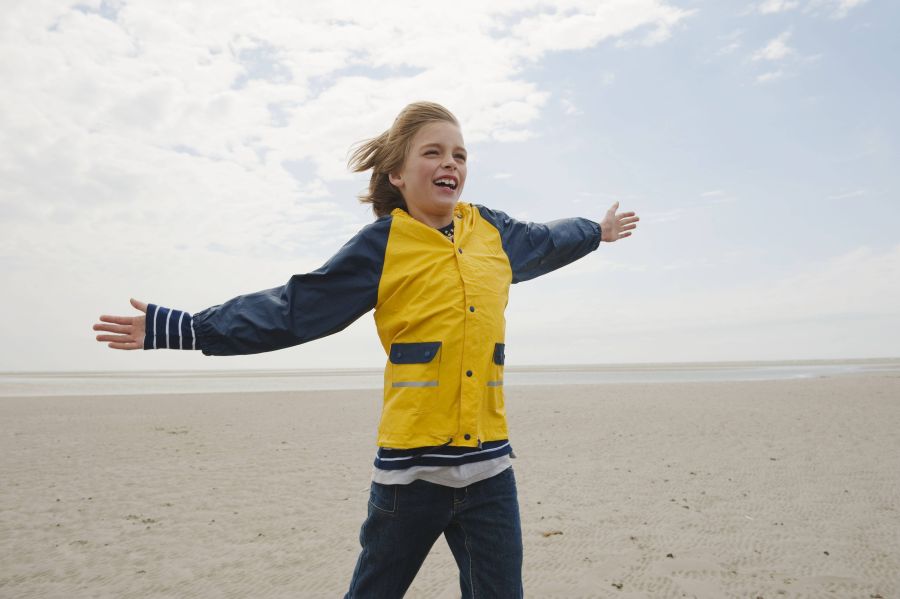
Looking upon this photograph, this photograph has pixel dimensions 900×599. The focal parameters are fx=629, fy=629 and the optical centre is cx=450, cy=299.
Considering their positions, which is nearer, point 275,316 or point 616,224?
point 275,316

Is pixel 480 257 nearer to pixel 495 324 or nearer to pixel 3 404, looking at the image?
pixel 495 324

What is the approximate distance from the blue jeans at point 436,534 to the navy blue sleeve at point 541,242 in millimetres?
909

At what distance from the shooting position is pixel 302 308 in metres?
2.23

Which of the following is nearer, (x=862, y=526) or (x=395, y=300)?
(x=395, y=300)

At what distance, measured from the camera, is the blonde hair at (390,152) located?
2541 millimetres

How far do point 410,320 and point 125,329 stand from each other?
1011 millimetres

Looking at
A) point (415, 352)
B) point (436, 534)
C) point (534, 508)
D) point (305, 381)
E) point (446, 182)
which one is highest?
point (446, 182)

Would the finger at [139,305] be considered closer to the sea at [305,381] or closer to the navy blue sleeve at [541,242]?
the navy blue sleeve at [541,242]

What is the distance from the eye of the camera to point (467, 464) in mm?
2166

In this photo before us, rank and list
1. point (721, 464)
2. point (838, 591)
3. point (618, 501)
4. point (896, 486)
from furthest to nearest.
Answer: point (721, 464)
point (896, 486)
point (618, 501)
point (838, 591)

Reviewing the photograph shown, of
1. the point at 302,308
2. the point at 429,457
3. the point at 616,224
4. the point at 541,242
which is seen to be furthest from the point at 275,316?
→ the point at 616,224

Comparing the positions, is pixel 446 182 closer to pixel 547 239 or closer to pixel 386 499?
pixel 547 239

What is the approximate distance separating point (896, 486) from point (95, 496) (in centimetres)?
896

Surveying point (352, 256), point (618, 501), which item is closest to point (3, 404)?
point (618, 501)
